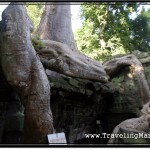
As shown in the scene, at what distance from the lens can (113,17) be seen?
366 centimetres

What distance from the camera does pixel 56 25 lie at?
428cm

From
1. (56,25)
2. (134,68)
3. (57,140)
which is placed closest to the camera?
(57,140)

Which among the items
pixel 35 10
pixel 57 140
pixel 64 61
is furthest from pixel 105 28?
pixel 57 140

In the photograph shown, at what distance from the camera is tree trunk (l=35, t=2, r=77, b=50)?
4016mm

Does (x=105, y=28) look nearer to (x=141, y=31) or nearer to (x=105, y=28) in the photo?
(x=105, y=28)

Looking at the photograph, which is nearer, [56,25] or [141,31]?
[141,31]

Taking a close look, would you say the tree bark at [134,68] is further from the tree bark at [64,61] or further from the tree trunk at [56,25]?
the tree bark at [64,61]

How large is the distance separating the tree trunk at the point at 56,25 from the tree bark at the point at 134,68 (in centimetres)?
65

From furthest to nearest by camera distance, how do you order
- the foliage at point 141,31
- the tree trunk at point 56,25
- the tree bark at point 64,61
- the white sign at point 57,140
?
the tree trunk at point 56,25 < the foliage at point 141,31 < the tree bark at point 64,61 < the white sign at point 57,140

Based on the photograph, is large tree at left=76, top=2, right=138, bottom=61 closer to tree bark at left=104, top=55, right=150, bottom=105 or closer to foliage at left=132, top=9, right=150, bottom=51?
foliage at left=132, top=9, right=150, bottom=51

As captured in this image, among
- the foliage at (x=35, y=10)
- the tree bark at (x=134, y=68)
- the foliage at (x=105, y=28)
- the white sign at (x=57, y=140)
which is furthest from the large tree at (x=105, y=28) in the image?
the white sign at (x=57, y=140)

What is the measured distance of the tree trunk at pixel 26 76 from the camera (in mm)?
1888

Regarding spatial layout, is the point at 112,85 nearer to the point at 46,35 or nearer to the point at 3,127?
the point at 46,35

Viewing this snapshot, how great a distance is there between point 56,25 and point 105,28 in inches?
42.4
